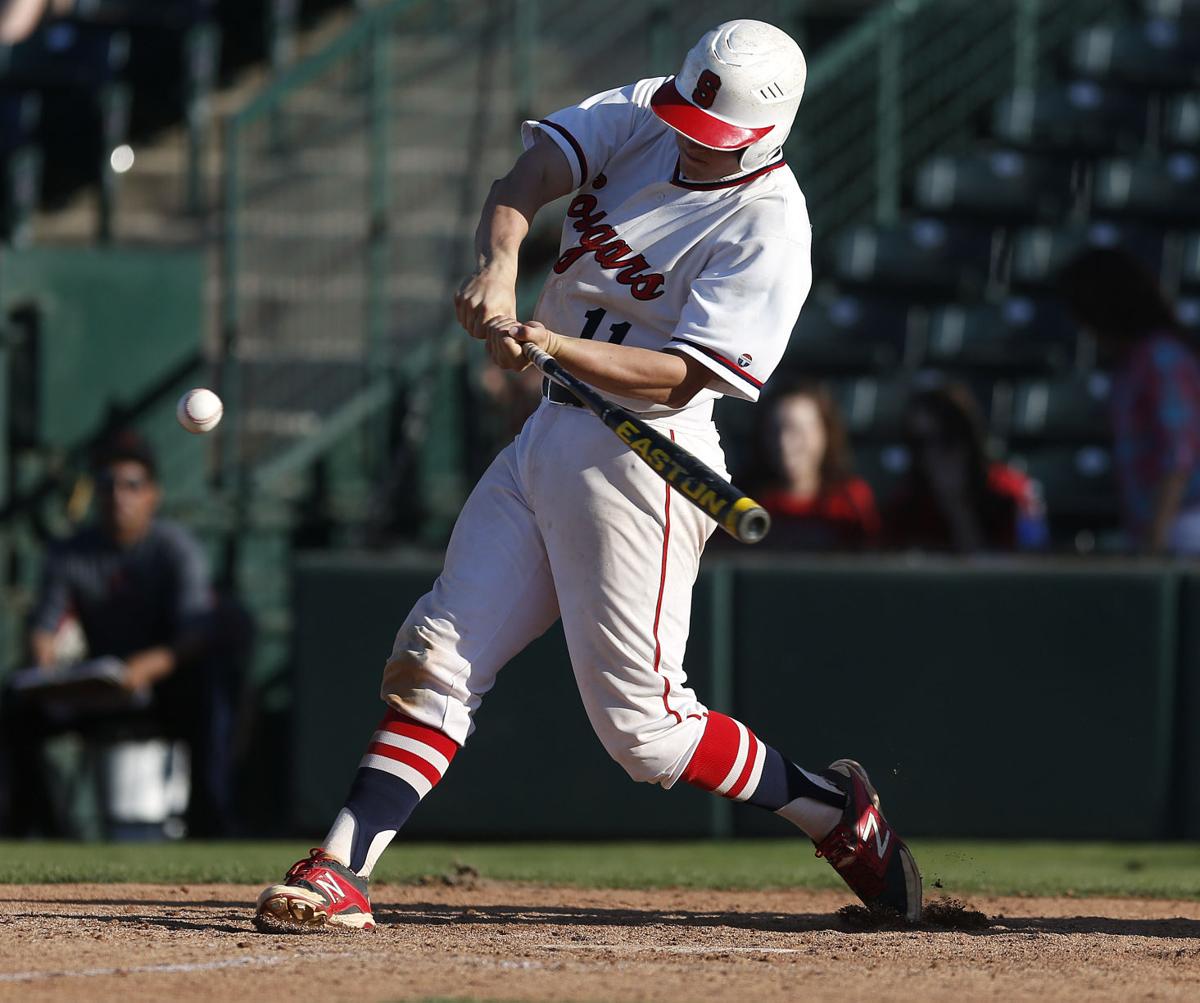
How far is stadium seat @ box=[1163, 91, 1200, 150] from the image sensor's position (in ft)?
34.9

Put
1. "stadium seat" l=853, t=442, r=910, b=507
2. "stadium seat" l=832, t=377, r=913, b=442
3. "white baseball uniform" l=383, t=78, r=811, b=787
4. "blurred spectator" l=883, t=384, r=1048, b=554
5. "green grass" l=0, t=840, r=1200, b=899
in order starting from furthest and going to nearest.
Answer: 1. "stadium seat" l=832, t=377, r=913, b=442
2. "stadium seat" l=853, t=442, r=910, b=507
3. "blurred spectator" l=883, t=384, r=1048, b=554
4. "green grass" l=0, t=840, r=1200, b=899
5. "white baseball uniform" l=383, t=78, r=811, b=787

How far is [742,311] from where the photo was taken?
153 inches

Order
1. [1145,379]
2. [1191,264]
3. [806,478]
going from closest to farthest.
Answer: [1145,379] → [806,478] → [1191,264]

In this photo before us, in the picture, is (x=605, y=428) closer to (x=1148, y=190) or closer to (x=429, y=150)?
(x=429, y=150)

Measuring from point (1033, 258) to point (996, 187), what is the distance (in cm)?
57

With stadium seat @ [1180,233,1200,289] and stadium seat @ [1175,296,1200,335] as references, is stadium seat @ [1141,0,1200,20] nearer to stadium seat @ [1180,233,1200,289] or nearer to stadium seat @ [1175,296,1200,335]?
stadium seat @ [1180,233,1200,289]

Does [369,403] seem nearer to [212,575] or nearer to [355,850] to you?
[212,575]

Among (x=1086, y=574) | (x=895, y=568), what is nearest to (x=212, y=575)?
(x=895, y=568)

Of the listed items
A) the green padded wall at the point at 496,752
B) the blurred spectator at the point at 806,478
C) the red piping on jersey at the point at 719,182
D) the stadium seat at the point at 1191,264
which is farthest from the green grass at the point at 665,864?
the stadium seat at the point at 1191,264

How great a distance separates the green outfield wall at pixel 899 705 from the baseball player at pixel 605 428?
8.38 feet

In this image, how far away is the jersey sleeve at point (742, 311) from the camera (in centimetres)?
386

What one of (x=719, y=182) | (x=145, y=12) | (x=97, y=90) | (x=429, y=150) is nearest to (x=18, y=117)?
(x=97, y=90)

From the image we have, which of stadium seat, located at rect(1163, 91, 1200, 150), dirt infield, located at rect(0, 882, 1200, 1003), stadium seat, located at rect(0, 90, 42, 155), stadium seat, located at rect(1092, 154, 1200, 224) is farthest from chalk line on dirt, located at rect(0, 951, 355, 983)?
stadium seat, located at rect(1163, 91, 1200, 150)

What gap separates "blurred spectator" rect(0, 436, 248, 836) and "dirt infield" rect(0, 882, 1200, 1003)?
2395mm
